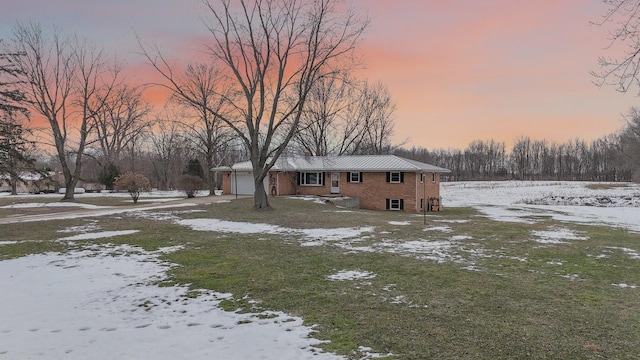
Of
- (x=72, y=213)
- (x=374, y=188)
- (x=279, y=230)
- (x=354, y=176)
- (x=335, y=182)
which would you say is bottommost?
(x=279, y=230)

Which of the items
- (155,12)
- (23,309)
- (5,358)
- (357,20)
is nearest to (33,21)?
(155,12)

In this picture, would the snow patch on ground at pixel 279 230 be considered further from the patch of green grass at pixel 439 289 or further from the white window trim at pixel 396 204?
the white window trim at pixel 396 204

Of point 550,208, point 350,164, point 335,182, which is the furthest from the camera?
point 335,182

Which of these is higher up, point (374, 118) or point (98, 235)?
point (374, 118)

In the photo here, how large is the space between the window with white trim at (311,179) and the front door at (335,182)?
954 mm

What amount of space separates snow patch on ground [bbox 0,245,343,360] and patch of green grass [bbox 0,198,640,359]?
38cm

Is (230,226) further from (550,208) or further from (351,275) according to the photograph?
(550,208)

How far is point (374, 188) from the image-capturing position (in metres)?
29.5

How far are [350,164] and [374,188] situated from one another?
9.05 feet

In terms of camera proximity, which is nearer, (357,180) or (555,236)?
(555,236)

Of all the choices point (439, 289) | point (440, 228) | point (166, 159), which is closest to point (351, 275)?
point (439, 289)

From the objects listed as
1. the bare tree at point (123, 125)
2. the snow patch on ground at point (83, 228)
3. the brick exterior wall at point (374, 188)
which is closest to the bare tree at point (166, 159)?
the bare tree at point (123, 125)

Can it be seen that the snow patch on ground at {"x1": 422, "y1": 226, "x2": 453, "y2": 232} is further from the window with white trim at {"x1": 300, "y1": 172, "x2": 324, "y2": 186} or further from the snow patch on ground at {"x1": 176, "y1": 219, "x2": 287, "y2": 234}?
the window with white trim at {"x1": 300, "y1": 172, "x2": 324, "y2": 186}

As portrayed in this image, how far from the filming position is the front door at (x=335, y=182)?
30766 millimetres
